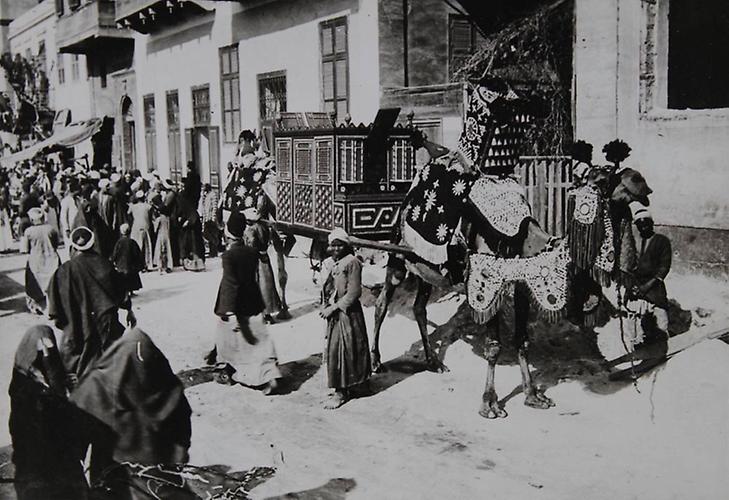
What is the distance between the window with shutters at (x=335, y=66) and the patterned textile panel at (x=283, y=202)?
125 inches

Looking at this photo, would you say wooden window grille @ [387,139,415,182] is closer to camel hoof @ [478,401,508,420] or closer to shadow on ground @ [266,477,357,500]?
camel hoof @ [478,401,508,420]

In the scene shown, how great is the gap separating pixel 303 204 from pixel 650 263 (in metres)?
4.40

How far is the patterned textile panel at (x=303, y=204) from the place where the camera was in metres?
8.95

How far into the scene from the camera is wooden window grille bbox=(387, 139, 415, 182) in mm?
8837

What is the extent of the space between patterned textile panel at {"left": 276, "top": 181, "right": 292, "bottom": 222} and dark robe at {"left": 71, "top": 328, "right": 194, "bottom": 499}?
574cm

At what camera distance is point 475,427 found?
19.8 feet

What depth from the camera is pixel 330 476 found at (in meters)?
5.17

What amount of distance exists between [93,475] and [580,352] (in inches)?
198

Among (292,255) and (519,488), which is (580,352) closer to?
(519,488)

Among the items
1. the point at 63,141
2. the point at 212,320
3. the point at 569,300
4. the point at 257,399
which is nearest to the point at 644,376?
the point at 569,300

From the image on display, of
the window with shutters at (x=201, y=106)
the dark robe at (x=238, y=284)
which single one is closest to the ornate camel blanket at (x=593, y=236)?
the dark robe at (x=238, y=284)

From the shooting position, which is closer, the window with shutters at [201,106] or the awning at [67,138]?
the window with shutters at [201,106]

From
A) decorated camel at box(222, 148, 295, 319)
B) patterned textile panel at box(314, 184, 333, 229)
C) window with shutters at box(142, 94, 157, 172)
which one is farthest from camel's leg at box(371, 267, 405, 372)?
window with shutters at box(142, 94, 157, 172)

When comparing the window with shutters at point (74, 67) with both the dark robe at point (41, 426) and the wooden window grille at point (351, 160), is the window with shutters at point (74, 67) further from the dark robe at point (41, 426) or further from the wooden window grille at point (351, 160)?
the dark robe at point (41, 426)
